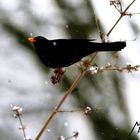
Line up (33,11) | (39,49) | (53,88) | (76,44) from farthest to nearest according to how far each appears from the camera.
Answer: (33,11) → (53,88) → (39,49) → (76,44)

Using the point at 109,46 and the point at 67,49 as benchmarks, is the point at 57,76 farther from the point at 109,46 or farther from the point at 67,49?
the point at 109,46

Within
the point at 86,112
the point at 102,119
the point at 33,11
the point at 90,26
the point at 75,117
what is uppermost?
the point at 33,11

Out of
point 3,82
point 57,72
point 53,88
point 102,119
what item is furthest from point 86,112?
point 3,82

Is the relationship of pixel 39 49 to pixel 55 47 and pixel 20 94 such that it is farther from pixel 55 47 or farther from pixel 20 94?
pixel 20 94

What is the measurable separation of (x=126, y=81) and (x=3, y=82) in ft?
4.09

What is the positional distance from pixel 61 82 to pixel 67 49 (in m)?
2.45

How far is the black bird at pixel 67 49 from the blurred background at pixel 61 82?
2.29 m

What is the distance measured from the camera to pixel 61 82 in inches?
153

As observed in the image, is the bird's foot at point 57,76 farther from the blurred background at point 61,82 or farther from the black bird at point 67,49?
the blurred background at point 61,82

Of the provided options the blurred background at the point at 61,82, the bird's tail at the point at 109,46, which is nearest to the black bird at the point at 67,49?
the bird's tail at the point at 109,46

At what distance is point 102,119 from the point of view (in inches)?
154

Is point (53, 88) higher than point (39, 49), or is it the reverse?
point (53, 88)

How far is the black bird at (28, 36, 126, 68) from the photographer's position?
137 cm

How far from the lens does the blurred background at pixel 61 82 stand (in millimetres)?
3947
